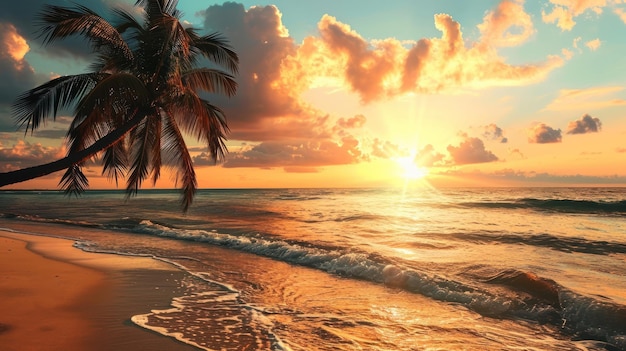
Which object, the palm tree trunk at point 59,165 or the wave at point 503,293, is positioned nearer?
the wave at point 503,293

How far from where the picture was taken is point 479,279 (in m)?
10.3

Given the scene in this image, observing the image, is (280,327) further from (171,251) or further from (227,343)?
(171,251)

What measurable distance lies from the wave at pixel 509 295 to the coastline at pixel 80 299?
15.7ft

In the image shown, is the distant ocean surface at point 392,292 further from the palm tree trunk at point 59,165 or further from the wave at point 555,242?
the palm tree trunk at point 59,165

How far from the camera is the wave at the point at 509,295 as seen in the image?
23.3 ft

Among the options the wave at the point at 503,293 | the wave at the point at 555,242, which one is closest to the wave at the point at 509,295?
the wave at the point at 503,293

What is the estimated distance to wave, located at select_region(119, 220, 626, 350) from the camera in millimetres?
7113

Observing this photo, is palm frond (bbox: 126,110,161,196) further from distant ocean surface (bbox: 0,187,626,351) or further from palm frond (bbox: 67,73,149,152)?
distant ocean surface (bbox: 0,187,626,351)

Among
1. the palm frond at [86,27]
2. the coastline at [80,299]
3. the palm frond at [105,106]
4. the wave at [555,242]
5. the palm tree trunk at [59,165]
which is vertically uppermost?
the palm frond at [86,27]

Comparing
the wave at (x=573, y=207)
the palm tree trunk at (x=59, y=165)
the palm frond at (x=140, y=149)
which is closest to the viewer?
the palm tree trunk at (x=59, y=165)

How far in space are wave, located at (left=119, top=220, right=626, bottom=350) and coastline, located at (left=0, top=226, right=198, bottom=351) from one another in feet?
15.7

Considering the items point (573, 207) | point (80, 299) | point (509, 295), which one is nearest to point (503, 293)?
point (509, 295)

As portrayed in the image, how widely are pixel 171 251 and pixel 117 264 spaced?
11.5 feet

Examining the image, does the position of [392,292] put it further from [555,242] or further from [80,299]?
[555,242]
